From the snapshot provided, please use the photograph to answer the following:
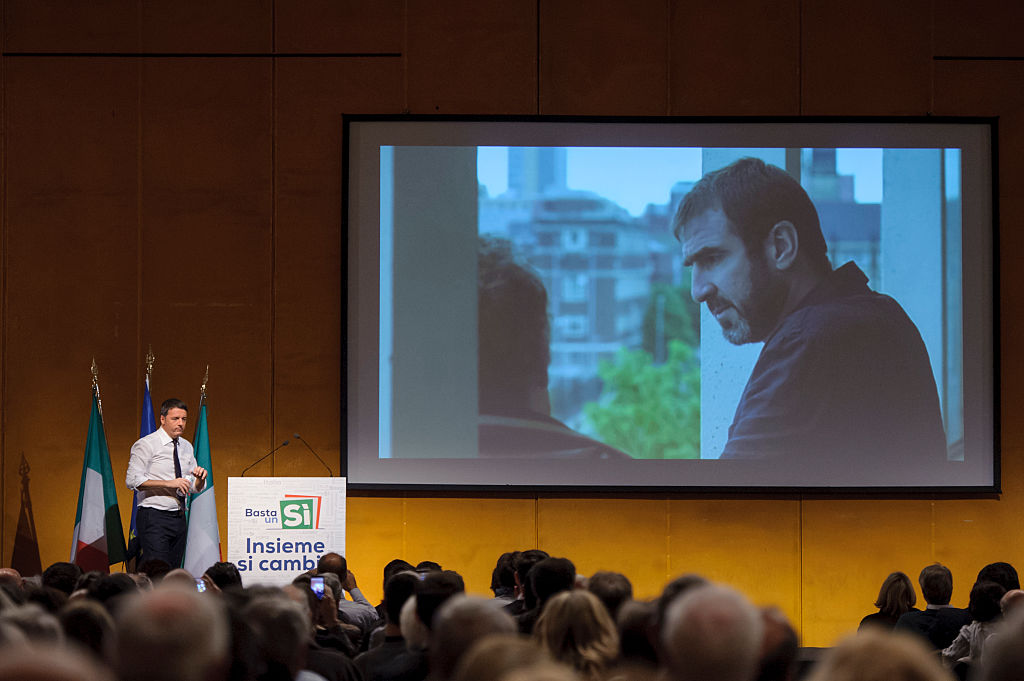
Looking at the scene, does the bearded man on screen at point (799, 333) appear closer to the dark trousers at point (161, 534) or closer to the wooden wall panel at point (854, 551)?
the wooden wall panel at point (854, 551)

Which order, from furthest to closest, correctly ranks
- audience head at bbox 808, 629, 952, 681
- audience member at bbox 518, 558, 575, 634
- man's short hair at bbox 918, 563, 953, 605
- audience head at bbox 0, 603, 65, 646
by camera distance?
man's short hair at bbox 918, 563, 953, 605 < audience member at bbox 518, 558, 575, 634 < audience head at bbox 0, 603, 65, 646 < audience head at bbox 808, 629, 952, 681

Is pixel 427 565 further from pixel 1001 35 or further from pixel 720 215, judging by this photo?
pixel 1001 35

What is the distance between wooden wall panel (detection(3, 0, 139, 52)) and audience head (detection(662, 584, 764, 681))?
717 centimetres

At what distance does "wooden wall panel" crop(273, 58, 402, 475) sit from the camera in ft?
25.1

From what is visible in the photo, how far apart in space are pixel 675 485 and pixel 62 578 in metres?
4.28

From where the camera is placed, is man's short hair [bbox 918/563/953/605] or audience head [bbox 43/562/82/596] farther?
man's short hair [bbox 918/563/953/605]

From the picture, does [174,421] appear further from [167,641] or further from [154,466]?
[167,641]

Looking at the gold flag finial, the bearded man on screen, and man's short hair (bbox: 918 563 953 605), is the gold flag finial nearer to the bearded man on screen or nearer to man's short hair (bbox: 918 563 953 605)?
the bearded man on screen

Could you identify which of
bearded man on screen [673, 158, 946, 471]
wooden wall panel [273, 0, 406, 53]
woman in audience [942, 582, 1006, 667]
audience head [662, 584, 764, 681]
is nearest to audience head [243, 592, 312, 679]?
audience head [662, 584, 764, 681]

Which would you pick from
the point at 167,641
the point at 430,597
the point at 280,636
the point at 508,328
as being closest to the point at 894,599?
the point at 430,597

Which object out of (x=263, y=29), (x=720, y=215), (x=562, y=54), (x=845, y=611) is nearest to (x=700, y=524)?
(x=845, y=611)

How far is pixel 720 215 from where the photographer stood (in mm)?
7648

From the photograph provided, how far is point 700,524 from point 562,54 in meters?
3.36

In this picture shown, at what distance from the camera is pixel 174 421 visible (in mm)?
6664
